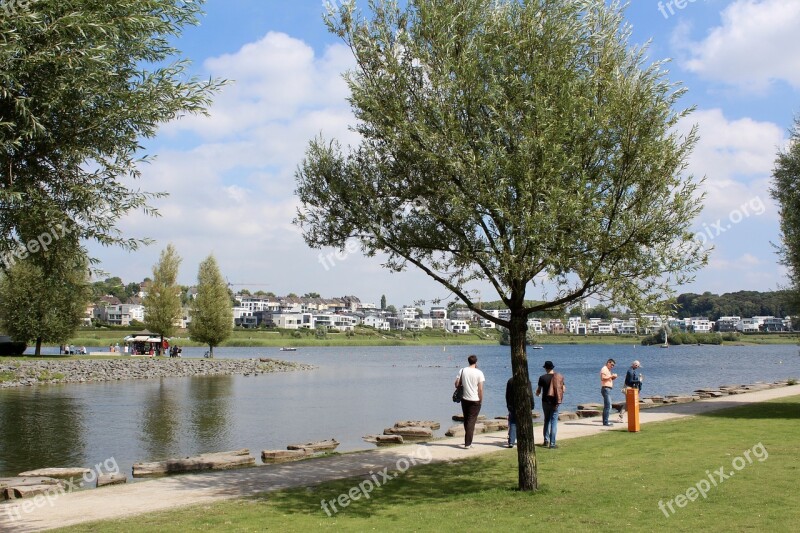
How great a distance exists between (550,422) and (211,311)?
6523cm

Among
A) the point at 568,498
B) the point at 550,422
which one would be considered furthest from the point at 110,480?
the point at 550,422

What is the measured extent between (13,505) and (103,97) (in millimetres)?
8259

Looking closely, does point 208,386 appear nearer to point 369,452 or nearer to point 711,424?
point 369,452

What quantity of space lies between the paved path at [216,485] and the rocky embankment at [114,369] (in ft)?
121

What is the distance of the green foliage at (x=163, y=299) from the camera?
75.5 metres

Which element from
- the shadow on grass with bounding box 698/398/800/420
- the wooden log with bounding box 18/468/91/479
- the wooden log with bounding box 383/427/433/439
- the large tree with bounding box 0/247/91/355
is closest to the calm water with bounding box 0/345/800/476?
the wooden log with bounding box 383/427/433/439

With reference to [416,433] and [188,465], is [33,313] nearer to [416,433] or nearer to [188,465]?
[416,433]

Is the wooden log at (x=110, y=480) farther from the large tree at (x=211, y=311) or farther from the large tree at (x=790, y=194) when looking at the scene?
the large tree at (x=211, y=311)

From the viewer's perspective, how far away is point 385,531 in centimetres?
985

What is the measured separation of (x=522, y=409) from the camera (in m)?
12.2

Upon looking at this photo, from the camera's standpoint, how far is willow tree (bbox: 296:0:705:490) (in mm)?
10797

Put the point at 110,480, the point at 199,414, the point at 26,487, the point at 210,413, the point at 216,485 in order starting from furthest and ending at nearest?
1. the point at 210,413
2. the point at 199,414
3. the point at 110,480
4. the point at 216,485
5. the point at 26,487

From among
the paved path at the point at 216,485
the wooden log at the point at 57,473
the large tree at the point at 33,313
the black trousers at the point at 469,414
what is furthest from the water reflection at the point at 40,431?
the large tree at the point at 33,313

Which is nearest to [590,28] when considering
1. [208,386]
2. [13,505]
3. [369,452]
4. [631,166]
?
[631,166]
